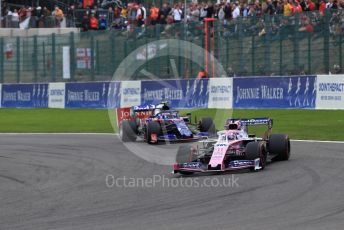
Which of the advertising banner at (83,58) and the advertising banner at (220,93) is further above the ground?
the advertising banner at (83,58)

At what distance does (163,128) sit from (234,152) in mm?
5593

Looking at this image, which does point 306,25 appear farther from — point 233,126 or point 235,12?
point 233,126

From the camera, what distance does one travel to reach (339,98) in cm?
2555

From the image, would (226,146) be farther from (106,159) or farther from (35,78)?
(35,78)

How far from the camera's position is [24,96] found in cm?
3862

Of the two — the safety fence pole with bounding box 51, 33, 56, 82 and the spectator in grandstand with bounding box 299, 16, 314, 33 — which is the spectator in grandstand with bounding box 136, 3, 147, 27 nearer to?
the safety fence pole with bounding box 51, 33, 56, 82

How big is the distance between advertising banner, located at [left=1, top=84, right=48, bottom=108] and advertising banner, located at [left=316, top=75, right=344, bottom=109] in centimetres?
1556

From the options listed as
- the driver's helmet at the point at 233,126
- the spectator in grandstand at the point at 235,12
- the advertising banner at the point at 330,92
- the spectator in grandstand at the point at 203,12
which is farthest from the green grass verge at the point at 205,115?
the driver's helmet at the point at 233,126

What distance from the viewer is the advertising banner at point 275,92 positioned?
2662 centimetres

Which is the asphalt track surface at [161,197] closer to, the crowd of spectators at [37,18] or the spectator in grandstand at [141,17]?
the spectator in grandstand at [141,17]

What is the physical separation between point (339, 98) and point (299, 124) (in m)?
3.51

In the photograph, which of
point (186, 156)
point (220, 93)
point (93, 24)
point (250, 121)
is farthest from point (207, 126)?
point (93, 24)

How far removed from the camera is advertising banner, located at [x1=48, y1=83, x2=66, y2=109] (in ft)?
120

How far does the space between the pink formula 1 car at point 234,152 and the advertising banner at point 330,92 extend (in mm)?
11750
